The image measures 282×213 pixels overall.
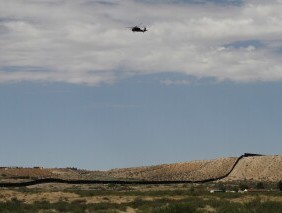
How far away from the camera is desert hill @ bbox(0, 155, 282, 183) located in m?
113

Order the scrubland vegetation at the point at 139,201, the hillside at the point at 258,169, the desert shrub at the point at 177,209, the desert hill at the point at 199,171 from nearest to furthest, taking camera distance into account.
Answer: the desert shrub at the point at 177,209 < the scrubland vegetation at the point at 139,201 < the desert hill at the point at 199,171 < the hillside at the point at 258,169

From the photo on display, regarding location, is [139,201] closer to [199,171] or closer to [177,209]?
[177,209]

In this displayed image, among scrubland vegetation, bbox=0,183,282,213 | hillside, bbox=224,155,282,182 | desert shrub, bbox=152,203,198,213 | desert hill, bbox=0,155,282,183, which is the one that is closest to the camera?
desert shrub, bbox=152,203,198,213

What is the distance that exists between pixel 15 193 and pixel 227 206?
22177mm

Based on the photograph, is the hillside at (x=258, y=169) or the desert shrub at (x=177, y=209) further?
the hillside at (x=258, y=169)

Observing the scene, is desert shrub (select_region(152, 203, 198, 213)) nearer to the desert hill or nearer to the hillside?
the desert hill

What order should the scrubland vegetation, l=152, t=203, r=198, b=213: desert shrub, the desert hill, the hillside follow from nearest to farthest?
l=152, t=203, r=198, b=213: desert shrub < the scrubland vegetation < the desert hill < the hillside

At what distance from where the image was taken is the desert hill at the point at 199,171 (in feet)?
371

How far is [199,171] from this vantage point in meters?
125

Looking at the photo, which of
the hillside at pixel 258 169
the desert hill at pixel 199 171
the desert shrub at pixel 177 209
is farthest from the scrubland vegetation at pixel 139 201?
the hillside at pixel 258 169

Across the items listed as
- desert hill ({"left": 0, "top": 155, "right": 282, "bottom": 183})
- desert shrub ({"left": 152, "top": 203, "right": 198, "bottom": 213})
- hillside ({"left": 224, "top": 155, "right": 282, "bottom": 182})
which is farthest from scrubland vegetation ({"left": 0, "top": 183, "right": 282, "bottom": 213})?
hillside ({"left": 224, "top": 155, "right": 282, "bottom": 182})

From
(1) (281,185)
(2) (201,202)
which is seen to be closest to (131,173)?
(1) (281,185)

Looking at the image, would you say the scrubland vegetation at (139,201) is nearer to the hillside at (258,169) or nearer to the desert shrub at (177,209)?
the desert shrub at (177,209)

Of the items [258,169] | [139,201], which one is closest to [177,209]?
[139,201]
